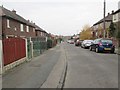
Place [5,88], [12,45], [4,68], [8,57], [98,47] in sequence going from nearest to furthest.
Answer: [5,88], [4,68], [8,57], [12,45], [98,47]

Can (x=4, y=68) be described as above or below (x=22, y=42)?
below

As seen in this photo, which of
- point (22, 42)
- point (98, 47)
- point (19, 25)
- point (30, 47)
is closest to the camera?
point (22, 42)

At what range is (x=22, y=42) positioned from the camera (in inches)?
577

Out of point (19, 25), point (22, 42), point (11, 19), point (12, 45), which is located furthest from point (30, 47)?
point (19, 25)

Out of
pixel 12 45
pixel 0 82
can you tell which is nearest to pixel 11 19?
pixel 12 45

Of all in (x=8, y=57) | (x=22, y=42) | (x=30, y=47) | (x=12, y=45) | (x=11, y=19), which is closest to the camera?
(x=8, y=57)

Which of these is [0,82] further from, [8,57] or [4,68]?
[8,57]

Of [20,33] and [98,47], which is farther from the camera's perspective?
[20,33]

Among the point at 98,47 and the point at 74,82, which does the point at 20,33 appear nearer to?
the point at 98,47

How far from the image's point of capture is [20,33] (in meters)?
40.8

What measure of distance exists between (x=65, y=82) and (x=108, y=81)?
1480mm

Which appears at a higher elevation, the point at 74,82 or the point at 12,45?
the point at 12,45

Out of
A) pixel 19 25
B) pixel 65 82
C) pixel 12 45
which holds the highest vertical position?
pixel 19 25

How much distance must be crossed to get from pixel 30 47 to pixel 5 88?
10.7 meters
